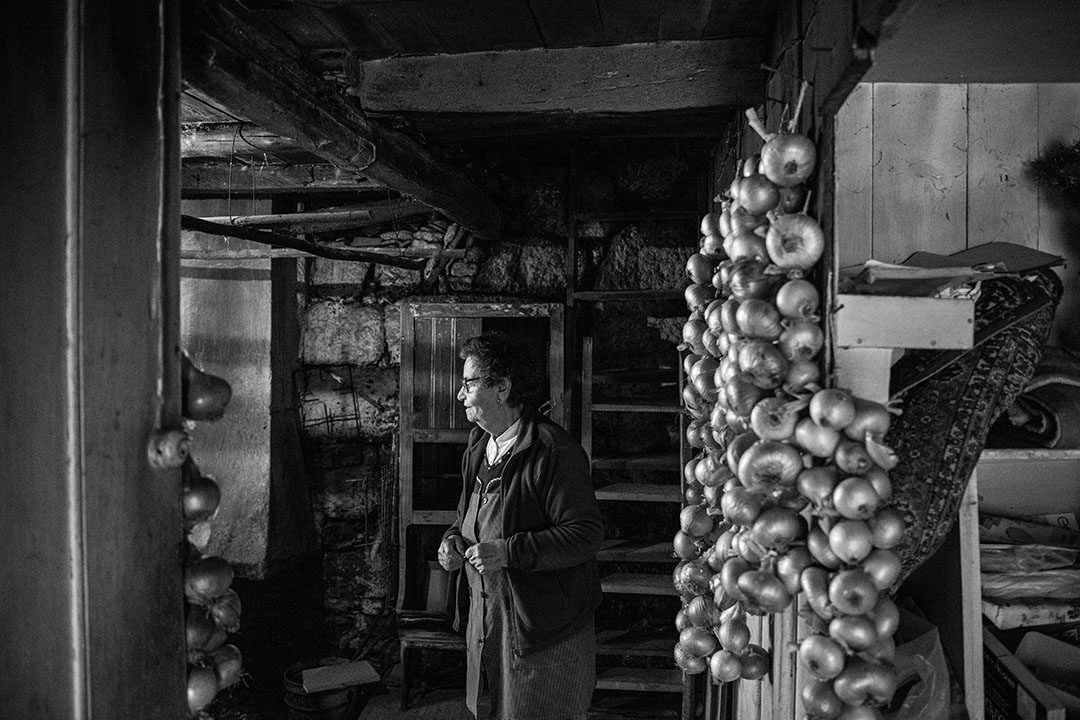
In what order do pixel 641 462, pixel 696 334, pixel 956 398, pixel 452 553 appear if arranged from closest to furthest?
pixel 956 398
pixel 696 334
pixel 452 553
pixel 641 462

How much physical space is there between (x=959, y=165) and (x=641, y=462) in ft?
6.39

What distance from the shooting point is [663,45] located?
2.05 metres

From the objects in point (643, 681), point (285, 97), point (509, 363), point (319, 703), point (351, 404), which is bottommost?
point (319, 703)

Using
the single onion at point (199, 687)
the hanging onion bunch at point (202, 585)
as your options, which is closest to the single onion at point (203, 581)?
the hanging onion bunch at point (202, 585)

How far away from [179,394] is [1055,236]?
208 centimetres

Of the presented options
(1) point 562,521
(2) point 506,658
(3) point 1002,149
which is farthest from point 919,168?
(2) point 506,658

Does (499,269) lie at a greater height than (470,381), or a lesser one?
greater

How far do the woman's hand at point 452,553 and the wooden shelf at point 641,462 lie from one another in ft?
3.85

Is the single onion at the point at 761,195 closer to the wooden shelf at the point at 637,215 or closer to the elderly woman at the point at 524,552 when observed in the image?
the elderly woman at the point at 524,552

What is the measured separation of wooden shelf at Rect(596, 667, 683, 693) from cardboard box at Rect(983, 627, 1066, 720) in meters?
1.73

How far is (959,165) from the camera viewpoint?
188cm

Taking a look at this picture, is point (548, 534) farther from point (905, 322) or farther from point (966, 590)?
point (905, 322)

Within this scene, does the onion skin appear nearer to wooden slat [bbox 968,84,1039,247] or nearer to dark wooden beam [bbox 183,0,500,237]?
dark wooden beam [bbox 183,0,500,237]

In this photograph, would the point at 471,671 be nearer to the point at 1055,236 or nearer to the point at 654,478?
the point at 654,478
